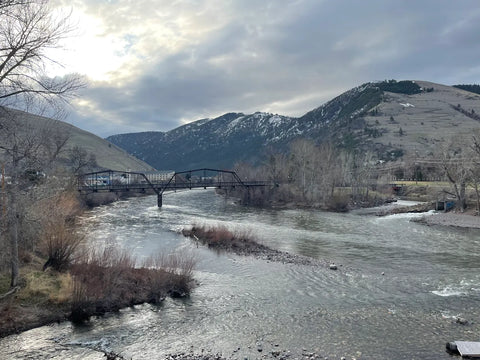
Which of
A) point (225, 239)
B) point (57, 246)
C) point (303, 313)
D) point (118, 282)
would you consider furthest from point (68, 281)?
point (225, 239)

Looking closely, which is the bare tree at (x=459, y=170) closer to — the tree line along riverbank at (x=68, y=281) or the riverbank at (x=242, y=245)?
the riverbank at (x=242, y=245)

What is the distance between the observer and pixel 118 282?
17.2 metres

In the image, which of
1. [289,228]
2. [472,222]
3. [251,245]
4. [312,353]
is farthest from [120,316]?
[472,222]

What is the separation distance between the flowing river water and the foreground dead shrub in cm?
70

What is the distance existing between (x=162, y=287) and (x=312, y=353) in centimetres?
866

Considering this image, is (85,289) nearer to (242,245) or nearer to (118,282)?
(118,282)

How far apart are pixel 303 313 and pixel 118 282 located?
8925 mm

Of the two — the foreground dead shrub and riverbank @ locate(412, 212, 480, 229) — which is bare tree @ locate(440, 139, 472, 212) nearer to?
riverbank @ locate(412, 212, 480, 229)

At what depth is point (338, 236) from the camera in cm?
3619

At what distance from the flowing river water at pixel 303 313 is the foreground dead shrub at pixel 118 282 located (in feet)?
2.29

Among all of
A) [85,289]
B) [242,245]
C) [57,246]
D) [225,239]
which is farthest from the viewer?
[225,239]

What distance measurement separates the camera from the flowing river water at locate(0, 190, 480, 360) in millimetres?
12469

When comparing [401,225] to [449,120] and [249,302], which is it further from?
[449,120]

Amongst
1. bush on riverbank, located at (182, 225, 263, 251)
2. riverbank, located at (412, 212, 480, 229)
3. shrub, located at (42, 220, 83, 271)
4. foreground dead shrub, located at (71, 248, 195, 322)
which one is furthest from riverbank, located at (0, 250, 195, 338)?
riverbank, located at (412, 212, 480, 229)
